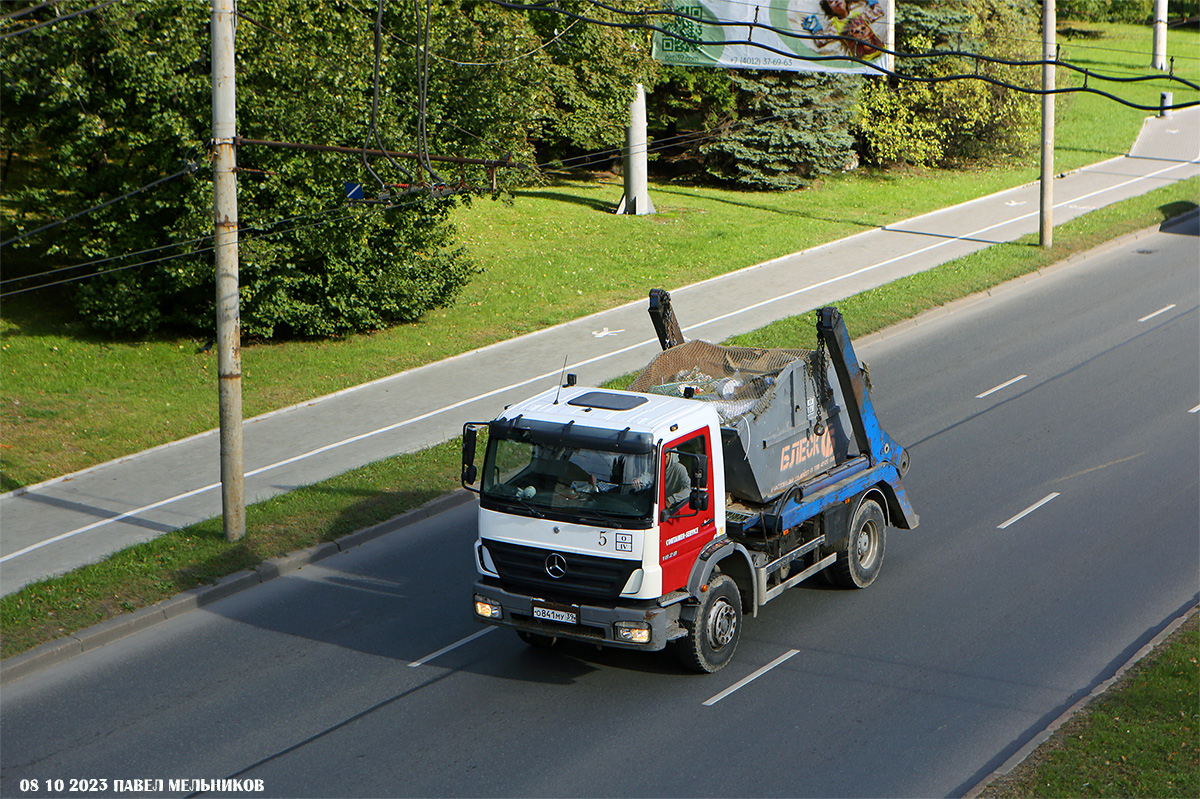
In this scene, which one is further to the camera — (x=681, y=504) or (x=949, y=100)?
(x=949, y=100)

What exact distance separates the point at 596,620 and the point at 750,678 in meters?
1.62

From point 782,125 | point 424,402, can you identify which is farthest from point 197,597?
point 782,125

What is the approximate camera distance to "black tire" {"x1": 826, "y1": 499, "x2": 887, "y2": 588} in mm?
11797

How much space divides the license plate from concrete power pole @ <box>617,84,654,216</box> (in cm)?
2425

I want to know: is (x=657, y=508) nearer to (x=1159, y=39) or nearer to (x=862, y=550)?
(x=862, y=550)

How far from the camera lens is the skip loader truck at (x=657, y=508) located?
9.52 m

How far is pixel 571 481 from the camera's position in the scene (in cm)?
965

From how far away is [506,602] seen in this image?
9906 mm

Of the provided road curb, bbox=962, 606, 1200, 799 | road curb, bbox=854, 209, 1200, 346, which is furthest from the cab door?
road curb, bbox=854, 209, 1200, 346

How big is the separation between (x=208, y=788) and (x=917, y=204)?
97.6 ft

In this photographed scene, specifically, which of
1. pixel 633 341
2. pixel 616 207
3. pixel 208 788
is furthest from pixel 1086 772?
pixel 616 207

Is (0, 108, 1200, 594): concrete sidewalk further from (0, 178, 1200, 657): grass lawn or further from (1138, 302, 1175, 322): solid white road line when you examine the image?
(1138, 302, 1175, 322): solid white road line

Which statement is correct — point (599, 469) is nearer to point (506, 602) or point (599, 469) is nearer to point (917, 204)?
point (506, 602)

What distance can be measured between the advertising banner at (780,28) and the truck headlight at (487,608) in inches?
593
